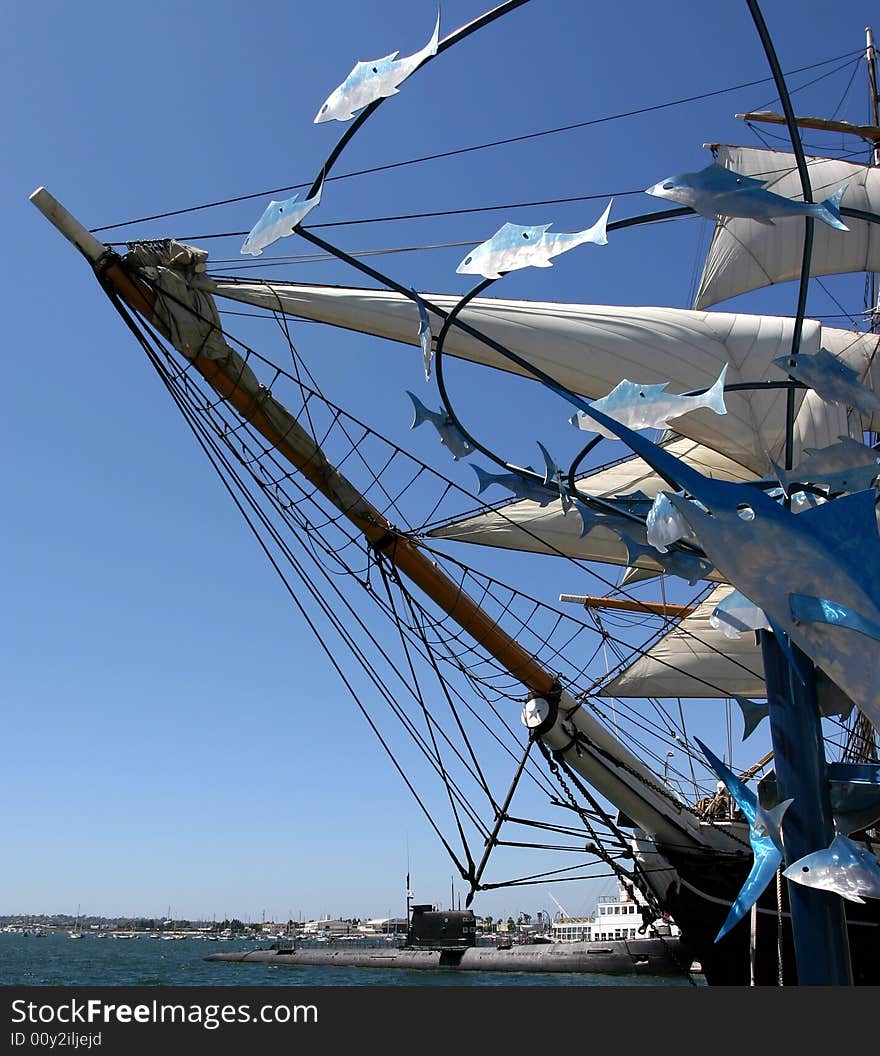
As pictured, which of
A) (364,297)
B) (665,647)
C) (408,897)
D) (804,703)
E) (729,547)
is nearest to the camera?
(729,547)

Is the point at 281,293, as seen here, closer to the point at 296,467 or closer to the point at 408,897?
the point at 296,467

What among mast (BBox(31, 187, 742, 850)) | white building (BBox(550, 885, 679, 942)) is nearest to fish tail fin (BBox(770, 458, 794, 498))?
mast (BBox(31, 187, 742, 850))

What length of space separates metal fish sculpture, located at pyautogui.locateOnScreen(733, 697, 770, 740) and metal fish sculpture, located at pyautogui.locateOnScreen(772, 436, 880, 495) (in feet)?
6.13

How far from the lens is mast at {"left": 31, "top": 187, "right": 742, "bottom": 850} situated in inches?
444

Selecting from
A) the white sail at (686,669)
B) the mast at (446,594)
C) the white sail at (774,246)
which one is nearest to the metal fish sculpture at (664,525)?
the mast at (446,594)

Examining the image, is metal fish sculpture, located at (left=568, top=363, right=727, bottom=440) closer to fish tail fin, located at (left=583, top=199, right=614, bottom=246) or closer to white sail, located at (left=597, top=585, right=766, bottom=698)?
fish tail fin, located at (left=583, top=199, right=614, bottom=246)

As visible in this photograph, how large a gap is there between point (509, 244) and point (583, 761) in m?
9.98

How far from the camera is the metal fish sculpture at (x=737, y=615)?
6933 millimetres

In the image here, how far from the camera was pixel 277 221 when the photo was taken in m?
5.85

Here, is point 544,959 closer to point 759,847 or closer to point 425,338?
point 759,847

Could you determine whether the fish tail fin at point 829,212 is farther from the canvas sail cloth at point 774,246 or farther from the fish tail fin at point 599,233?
the canvas sail cloth at point 774,246

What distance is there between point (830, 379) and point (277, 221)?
3.39 metres

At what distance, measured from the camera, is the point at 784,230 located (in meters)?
26.4
